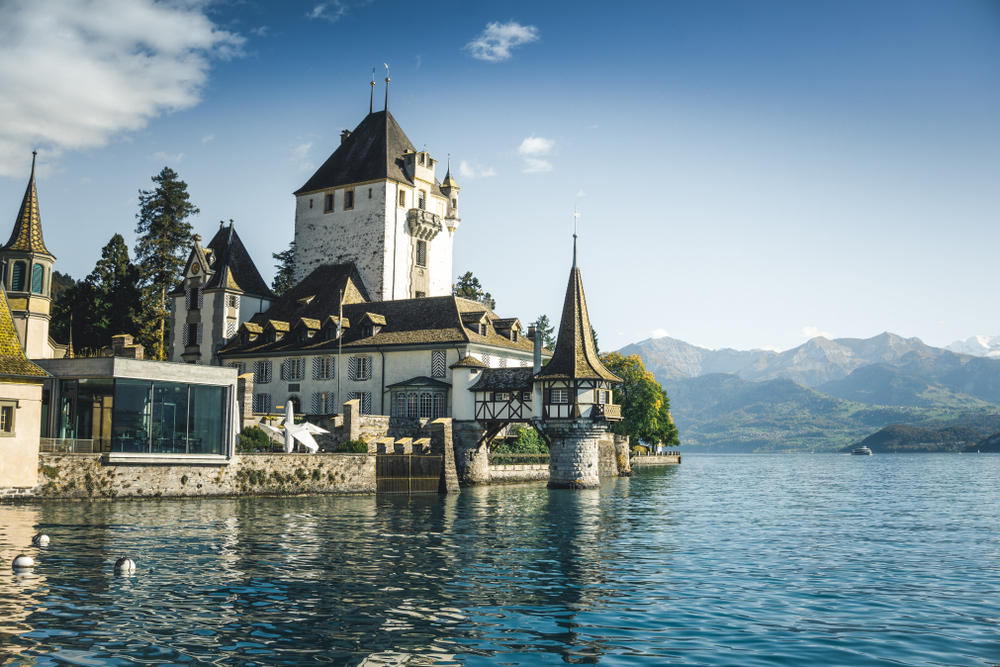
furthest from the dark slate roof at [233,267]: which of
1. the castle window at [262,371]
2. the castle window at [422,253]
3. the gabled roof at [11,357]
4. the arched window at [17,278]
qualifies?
the gabled roof at [11,357]

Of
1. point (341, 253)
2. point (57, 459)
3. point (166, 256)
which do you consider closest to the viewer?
point (57, 459)

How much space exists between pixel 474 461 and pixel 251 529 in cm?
2858

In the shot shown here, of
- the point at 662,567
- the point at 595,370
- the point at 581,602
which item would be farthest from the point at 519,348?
the point at 581,602

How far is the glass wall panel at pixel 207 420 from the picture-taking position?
41.3 m

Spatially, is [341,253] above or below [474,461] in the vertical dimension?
above

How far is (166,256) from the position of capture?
81.2 m

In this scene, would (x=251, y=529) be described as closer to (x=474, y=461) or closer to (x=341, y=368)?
(x=474, y=461)

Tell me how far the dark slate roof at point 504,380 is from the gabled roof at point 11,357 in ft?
91.8

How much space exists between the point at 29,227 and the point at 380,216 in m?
31.6

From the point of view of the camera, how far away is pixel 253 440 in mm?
46938

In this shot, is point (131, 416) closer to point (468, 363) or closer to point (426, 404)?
point (426, 404)

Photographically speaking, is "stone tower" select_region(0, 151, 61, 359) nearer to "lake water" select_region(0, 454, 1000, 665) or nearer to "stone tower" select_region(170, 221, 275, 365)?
"lake water" select_region(0, 454, 1000, 665)

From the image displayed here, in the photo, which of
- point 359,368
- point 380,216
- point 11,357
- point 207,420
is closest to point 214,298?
point 380,216

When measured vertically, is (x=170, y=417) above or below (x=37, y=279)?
below
